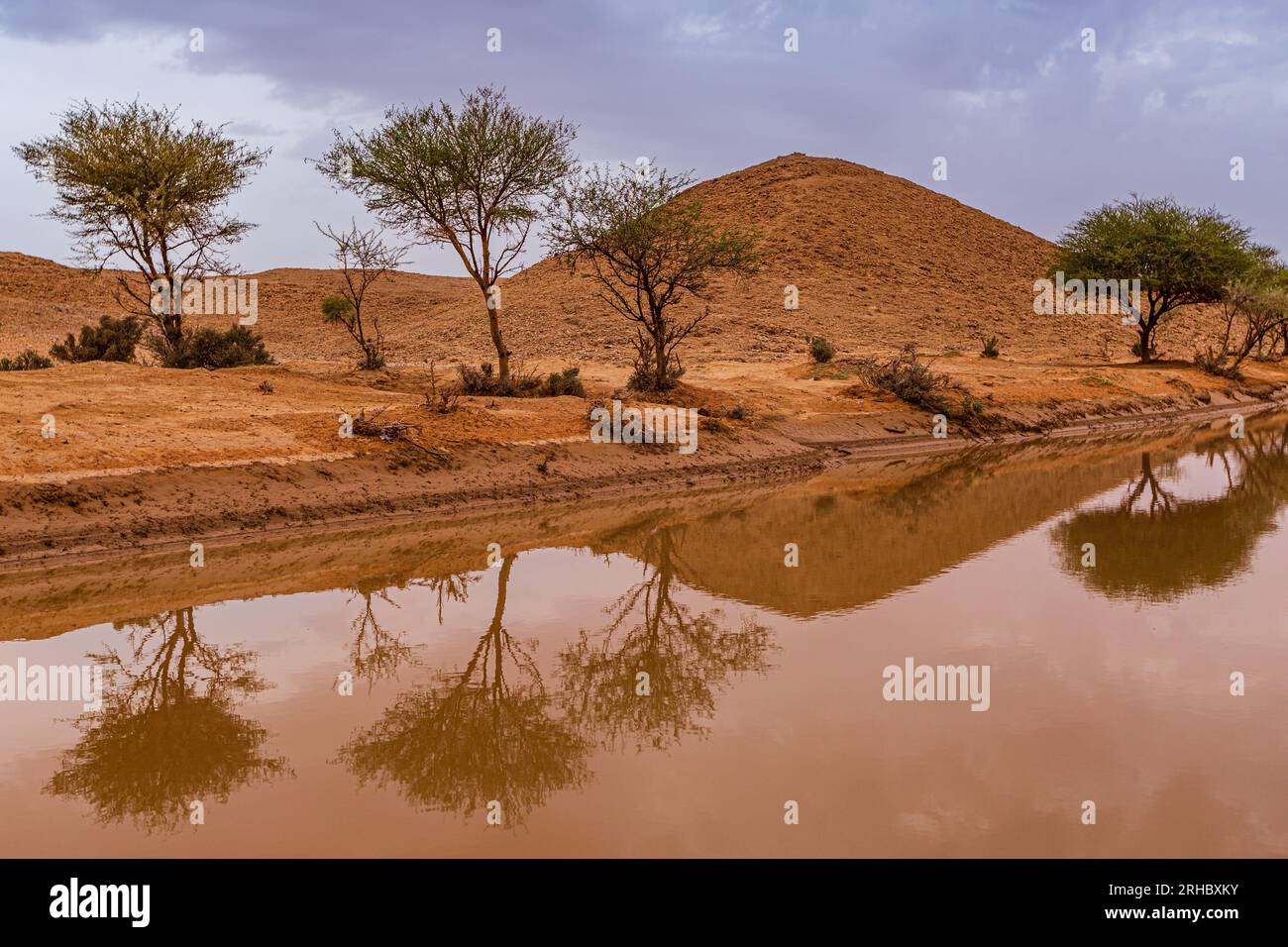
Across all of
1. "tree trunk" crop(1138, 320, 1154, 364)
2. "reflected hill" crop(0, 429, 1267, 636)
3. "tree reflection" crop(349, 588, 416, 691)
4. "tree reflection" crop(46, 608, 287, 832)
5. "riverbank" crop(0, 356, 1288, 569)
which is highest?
"tree trunk" crop(1138, 320, 1154, 364)

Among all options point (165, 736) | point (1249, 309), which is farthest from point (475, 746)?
point (1249, 309)

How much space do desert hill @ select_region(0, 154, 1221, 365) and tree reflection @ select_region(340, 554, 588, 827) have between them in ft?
81.6

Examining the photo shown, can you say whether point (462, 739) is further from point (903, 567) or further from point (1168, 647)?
point (903, 567)

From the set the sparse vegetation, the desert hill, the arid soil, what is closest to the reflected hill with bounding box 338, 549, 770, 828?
the arid soil

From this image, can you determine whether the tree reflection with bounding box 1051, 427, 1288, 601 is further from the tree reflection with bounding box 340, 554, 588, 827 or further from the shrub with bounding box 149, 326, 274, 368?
the shrub with bounding box 149, 326, 274, 368

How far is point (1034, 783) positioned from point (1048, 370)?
1230 inches

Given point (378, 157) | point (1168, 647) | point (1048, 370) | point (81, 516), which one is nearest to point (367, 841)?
point (1168, 647)

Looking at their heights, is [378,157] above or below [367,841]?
above

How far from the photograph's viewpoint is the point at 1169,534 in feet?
42.9

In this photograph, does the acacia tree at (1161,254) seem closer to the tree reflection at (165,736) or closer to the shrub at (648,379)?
the shrub at (648,379)

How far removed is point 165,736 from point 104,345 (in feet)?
70.0

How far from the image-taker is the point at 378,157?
2316cm

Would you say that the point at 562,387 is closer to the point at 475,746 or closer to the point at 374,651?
the point at 374,651

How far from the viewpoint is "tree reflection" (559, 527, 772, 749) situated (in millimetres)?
6531
